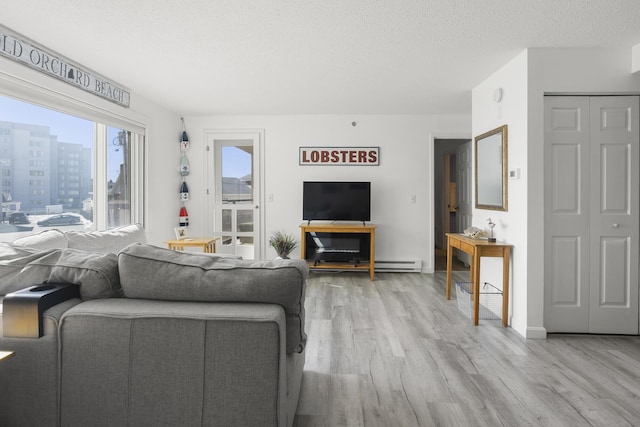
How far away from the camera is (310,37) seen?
268cm

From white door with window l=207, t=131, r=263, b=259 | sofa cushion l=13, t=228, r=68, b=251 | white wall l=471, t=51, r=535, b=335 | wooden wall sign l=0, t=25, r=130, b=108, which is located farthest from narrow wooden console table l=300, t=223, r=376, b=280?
sofa cushion l=13, t=228, r=68, b=251

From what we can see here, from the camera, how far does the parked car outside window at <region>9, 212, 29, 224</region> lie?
9.23ft

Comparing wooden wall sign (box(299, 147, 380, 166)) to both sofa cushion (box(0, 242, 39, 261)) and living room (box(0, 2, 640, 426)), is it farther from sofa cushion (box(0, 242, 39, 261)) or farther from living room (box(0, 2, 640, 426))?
sofa cushion (box(0, 242, 39, 261))

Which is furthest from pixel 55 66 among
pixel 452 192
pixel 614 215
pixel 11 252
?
pixel 452 192

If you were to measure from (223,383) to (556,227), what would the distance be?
9.57 feet

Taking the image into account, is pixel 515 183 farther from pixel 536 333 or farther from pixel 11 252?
pixel 11 252

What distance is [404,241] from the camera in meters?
5.21

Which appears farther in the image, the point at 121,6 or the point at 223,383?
the point at 121,6

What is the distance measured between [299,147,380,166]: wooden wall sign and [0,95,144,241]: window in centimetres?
229

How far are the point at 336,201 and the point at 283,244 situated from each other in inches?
39.6

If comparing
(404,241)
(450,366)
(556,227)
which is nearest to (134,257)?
(450,366)

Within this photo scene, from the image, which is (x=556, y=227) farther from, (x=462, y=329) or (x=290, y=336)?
(x=290, y=336)

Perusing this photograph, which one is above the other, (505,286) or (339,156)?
(339,156)

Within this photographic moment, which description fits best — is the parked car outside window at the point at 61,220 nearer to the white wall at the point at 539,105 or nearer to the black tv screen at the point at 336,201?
the black tv screen at the point at 336,201
